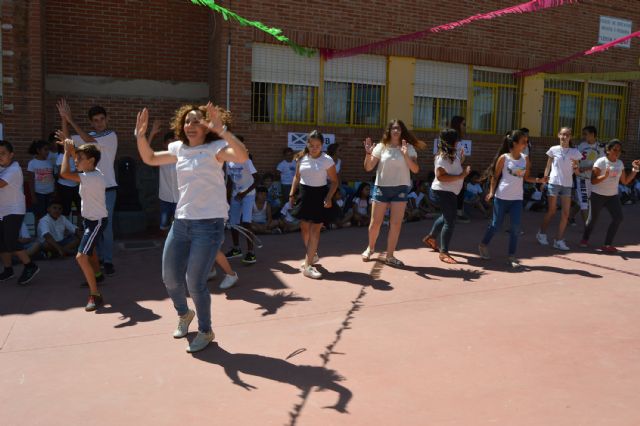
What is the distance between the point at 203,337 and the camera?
4434 mm

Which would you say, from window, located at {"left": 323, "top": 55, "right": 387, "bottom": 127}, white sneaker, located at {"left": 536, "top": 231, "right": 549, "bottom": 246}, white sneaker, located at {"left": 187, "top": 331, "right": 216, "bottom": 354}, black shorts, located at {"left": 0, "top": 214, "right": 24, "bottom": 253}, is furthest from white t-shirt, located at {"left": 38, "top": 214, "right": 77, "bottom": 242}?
white sneaker, located at {"left": 536, "top": 231, "right": 549, "bottom": 246}

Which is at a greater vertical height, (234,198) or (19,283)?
(234,198)

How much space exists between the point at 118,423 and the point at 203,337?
1.20 meters

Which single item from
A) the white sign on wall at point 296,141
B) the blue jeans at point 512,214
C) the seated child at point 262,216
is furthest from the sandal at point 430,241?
the white sign on wall at point 296,141

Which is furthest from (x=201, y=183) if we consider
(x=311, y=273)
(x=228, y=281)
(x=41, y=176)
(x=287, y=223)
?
(x=41, y=176)

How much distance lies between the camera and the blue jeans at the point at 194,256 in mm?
4242

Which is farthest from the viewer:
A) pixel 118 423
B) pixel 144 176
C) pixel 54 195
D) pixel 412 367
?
pixel 144 176

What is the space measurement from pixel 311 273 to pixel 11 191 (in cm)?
337

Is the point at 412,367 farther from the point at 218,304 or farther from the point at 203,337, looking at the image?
the point at 218,304

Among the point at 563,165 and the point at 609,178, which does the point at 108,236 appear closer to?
the point at 563,165

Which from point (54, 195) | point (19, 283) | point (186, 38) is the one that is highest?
point (186, 38)

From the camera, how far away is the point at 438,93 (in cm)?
1331

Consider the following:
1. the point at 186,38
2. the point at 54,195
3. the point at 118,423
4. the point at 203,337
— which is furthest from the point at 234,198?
the point at 186,38

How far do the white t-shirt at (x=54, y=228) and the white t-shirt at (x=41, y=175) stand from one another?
1304mm
